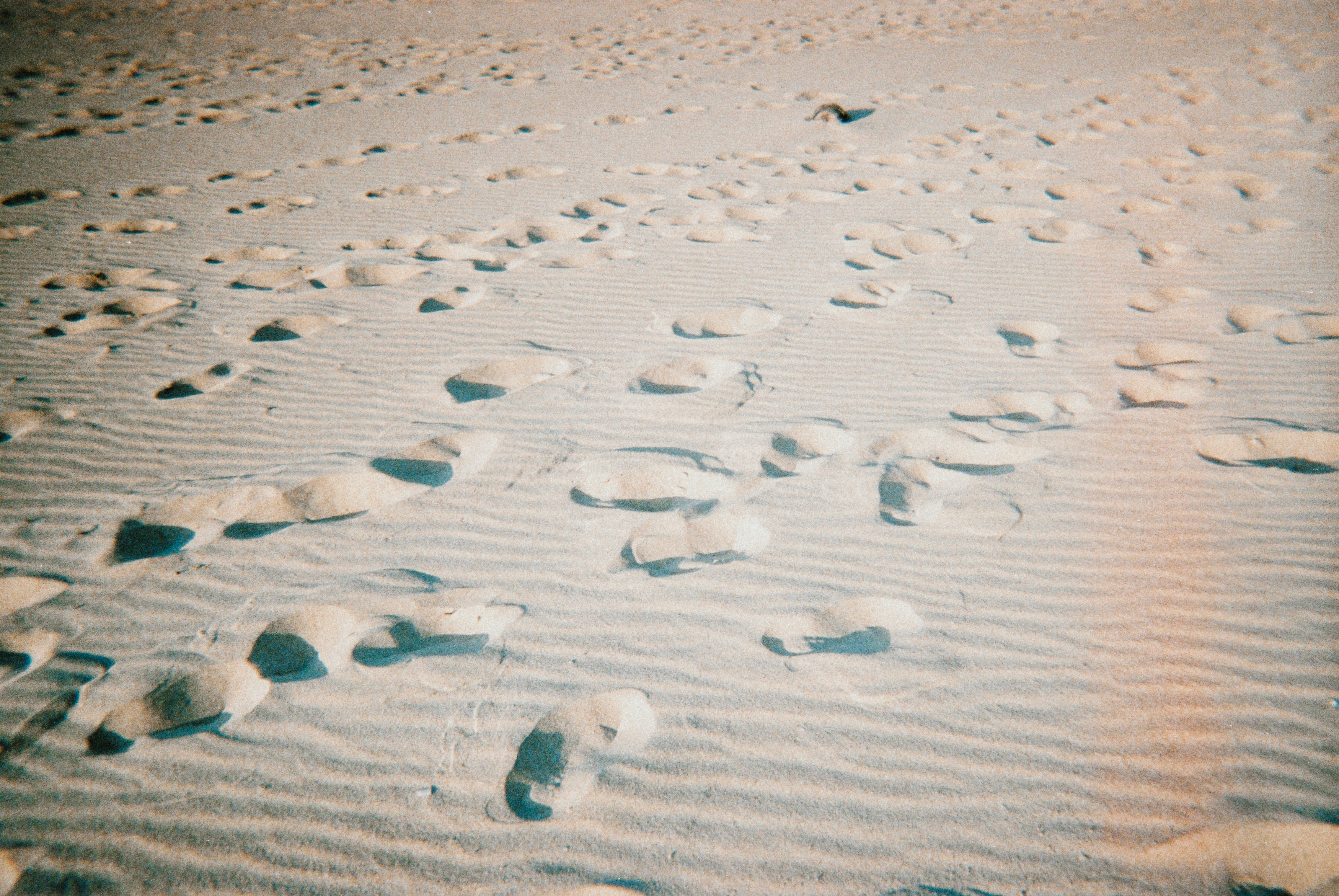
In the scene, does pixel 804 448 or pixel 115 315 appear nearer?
pixel 804 448

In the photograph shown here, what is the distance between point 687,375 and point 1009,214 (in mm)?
2289

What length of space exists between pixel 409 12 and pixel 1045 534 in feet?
39.1

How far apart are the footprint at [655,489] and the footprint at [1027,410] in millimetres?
800

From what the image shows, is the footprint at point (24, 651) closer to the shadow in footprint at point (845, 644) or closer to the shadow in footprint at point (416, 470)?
the shadow in footprint at point (416, 470)

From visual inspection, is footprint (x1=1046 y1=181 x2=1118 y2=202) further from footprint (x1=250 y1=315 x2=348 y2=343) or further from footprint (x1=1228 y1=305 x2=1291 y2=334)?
footprint (x1=250 y1=315 x2=348 y2=343)

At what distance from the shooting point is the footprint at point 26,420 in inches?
82.7

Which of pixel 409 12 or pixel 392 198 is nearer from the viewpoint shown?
pixel 392 198

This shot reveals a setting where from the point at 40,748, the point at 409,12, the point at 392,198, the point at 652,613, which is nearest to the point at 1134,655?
the point at 652,613

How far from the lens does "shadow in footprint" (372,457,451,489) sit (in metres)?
1.89

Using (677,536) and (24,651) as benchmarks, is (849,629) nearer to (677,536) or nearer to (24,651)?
(677,536)

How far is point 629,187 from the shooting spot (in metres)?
4.13

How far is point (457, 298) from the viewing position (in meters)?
2.83

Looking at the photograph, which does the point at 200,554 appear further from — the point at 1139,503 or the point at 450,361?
the point at 1139,503

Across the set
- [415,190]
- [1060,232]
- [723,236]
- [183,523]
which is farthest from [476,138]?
[183,523]
